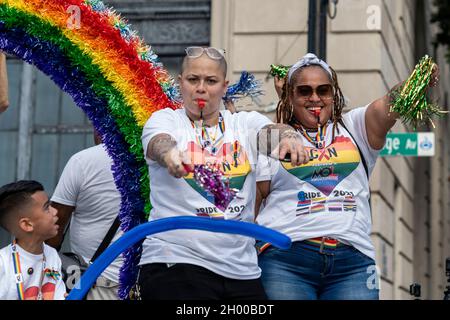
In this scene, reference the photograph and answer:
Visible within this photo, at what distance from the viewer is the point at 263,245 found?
466cm

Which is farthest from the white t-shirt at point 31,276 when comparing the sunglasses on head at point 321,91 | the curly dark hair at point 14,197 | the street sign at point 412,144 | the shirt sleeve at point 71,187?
the street sign at point 412,144

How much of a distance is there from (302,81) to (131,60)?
1010 millimetres

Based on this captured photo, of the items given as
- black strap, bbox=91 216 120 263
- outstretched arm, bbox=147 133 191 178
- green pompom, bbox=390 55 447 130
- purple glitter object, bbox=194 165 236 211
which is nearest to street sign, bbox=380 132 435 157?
black strap, bbox=91 216 120 263

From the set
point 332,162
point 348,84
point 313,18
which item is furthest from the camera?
point 348,84

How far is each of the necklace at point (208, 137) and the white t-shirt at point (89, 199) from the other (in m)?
1.84

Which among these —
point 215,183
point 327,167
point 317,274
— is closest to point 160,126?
point 215,183

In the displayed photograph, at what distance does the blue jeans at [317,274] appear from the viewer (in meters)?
4.50

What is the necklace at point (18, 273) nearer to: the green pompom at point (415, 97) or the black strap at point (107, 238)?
the black strap at point (107, 238)

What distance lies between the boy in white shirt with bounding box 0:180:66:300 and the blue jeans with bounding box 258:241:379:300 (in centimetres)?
97

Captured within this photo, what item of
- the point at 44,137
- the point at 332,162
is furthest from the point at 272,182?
the point at 44,137

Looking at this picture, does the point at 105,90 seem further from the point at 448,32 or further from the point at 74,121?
the point at 448,32

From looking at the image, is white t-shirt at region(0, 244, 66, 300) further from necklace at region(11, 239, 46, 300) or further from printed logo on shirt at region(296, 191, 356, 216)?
printed logo on shirt at region(296, 191, 356, 216)

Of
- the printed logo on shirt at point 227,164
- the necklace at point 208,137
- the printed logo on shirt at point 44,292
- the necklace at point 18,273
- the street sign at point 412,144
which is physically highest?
the street sign at point 412,144

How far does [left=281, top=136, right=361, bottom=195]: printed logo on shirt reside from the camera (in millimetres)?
4535
